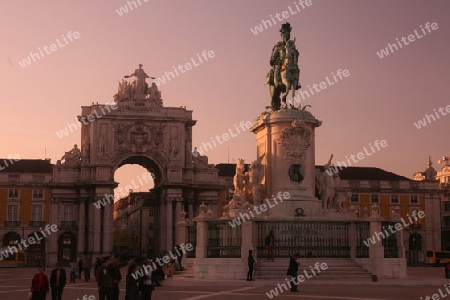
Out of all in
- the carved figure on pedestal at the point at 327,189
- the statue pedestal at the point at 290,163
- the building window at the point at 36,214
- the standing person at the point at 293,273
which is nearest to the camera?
the standing person at the point at 293,273

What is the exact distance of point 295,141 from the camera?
30703 mm

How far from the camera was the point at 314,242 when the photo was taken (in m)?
29.2

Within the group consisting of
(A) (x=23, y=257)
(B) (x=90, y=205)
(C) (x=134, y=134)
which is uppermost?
(C) (x=134, y=134)

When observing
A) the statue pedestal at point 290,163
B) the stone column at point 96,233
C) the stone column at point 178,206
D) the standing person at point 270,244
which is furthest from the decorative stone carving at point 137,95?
the standing person at point 270,244

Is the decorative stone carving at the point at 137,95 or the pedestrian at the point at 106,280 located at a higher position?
the decorative stone carving at the point at 137,95

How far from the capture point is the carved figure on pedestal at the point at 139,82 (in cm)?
8650

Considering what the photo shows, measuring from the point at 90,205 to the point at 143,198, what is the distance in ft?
122

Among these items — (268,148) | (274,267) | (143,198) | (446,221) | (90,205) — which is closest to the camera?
(274,267)

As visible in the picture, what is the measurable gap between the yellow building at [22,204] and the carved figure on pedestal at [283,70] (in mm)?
57276

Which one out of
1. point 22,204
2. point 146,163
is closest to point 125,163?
point 146,163

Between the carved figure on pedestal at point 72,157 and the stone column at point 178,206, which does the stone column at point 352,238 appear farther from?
the carved figure on pedestal at point 72,157

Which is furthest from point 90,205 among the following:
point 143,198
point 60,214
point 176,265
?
point 176,265

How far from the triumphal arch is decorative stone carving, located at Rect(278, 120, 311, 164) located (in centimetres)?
5199

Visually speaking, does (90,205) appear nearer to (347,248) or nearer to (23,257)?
(23,257)
